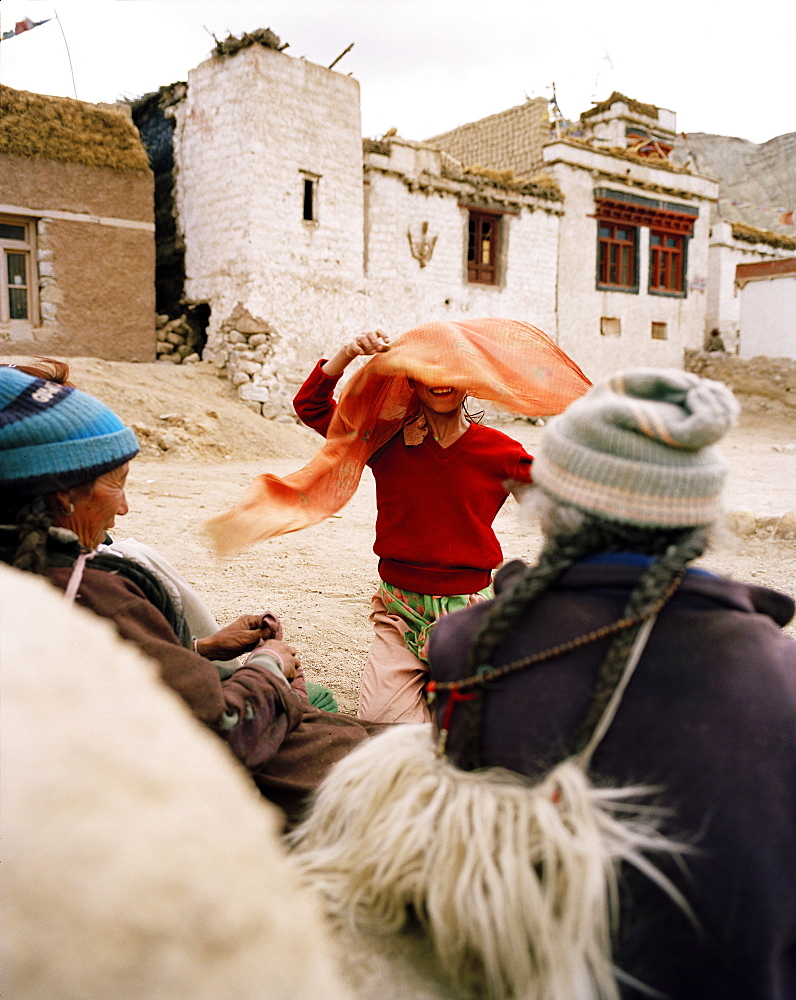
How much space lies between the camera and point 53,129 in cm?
1185

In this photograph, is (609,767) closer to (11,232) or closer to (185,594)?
(185,594)

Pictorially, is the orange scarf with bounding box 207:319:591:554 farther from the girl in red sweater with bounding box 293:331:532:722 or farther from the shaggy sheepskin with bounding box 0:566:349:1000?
the shaggy sheepskin with bounding box 0:566:349:1000

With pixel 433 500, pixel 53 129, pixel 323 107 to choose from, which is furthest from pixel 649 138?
pixel 433 500

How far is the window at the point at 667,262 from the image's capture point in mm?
20906

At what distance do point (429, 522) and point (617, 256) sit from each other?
62.4 feet

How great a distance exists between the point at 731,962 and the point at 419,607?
77.5 inches

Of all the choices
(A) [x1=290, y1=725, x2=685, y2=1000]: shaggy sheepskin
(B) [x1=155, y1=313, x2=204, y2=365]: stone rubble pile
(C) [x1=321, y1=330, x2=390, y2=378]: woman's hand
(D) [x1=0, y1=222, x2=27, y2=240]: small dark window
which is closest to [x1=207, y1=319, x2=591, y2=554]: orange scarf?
(C) [x1=321, y1=330, x2=390, y2=378]: woman's hand

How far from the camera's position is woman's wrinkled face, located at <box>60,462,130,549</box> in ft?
5.64

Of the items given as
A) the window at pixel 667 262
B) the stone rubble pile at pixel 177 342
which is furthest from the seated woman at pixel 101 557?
the window at pixel 667 262

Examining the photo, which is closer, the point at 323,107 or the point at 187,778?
the point at 187,778

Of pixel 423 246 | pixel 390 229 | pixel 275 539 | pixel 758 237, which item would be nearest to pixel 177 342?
pixel 390 229

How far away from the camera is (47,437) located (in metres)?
1.59

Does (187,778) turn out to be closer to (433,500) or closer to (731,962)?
(731,962)

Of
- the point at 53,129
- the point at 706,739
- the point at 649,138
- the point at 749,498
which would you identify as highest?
the point at 649,138
